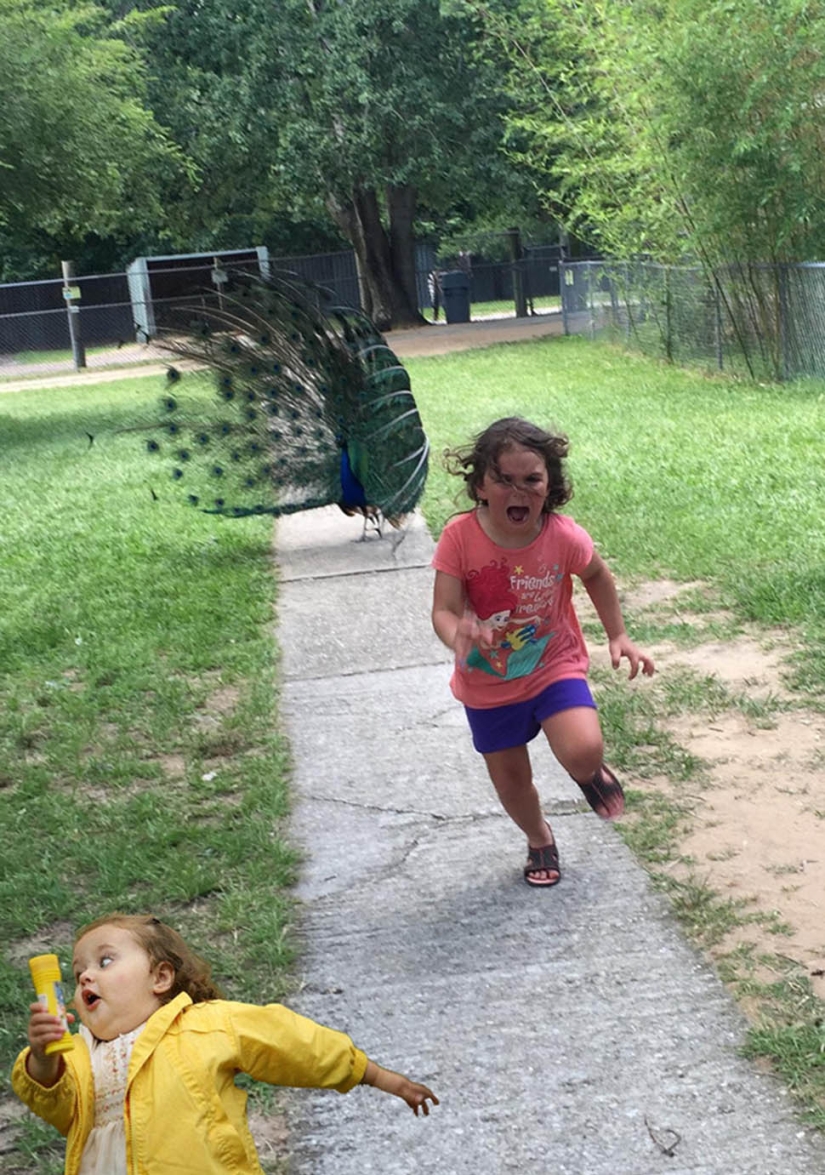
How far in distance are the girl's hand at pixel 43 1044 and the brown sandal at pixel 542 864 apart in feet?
6.33

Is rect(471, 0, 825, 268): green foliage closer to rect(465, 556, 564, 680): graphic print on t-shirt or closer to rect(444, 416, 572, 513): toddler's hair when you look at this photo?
rect(444, 416, 572, 513): toddler's hair

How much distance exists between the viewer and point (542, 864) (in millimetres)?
3998

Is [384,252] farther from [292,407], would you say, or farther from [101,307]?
[292,407]

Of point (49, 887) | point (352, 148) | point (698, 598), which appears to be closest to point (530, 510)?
point (49, 887)

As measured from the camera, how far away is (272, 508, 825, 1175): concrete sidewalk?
280 centimetres

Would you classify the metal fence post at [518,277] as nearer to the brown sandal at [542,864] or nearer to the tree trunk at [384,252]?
the tree trunk at [384,252]

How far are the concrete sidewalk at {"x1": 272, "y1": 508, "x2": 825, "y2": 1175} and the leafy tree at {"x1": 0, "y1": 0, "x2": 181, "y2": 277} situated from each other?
1435 centimetres

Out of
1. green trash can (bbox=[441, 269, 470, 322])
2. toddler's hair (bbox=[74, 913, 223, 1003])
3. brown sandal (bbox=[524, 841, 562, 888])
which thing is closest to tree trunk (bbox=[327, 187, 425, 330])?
green trash can (bbox=[441, 269, 470, 322])

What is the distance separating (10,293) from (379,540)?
30.0m

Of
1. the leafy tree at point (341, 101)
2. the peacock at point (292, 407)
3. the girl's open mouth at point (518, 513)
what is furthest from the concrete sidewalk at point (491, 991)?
the leafy tree at point (341, 101)

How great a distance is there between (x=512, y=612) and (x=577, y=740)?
1.24 feet

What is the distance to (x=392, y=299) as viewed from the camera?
1297 inches

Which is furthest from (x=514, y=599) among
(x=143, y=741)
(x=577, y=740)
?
(x=143, y=741)

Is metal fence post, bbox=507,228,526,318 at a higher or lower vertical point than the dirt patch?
higher
